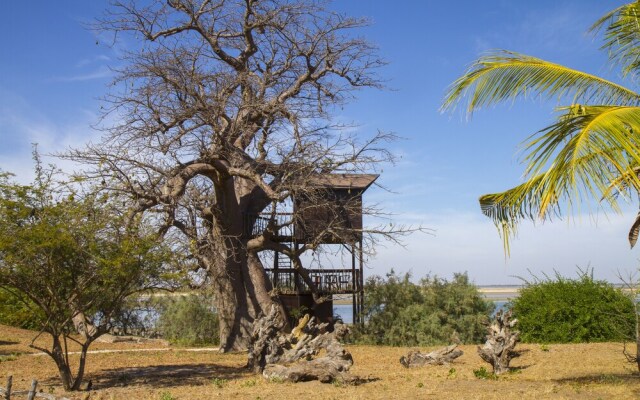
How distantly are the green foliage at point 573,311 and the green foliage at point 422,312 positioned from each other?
1.92 metres

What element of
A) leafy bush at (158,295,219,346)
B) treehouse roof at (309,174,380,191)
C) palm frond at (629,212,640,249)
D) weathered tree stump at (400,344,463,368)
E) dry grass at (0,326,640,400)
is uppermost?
treehouse roof at (309,174,380,191)

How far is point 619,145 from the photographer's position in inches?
291

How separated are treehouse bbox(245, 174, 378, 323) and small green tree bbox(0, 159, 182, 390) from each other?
26.6 feet

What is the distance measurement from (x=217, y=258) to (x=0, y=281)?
9.43 metres

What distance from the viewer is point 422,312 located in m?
21.6

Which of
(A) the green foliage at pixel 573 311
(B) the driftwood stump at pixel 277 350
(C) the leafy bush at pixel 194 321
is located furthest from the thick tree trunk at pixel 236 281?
(A) the green foliage at pixel 573 311

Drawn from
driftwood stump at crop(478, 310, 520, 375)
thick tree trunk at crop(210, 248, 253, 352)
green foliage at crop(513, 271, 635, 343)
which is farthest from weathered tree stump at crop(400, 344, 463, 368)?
thick tree trunk at crop(210, 248, 253, 352)

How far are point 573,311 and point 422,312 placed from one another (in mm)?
4878

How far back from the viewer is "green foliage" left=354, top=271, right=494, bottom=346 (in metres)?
21.3

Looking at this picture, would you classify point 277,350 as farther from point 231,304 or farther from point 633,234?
point 633,234

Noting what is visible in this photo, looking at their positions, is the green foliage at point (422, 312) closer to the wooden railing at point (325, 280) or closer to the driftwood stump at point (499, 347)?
the wooden railing at point (325, 280)

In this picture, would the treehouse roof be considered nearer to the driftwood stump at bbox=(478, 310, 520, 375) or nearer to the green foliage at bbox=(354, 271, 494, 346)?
the green foliage at bbox=(354, 271, 494, 346)

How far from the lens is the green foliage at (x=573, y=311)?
1873 cm

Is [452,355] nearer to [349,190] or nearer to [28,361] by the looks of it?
[349,190]
